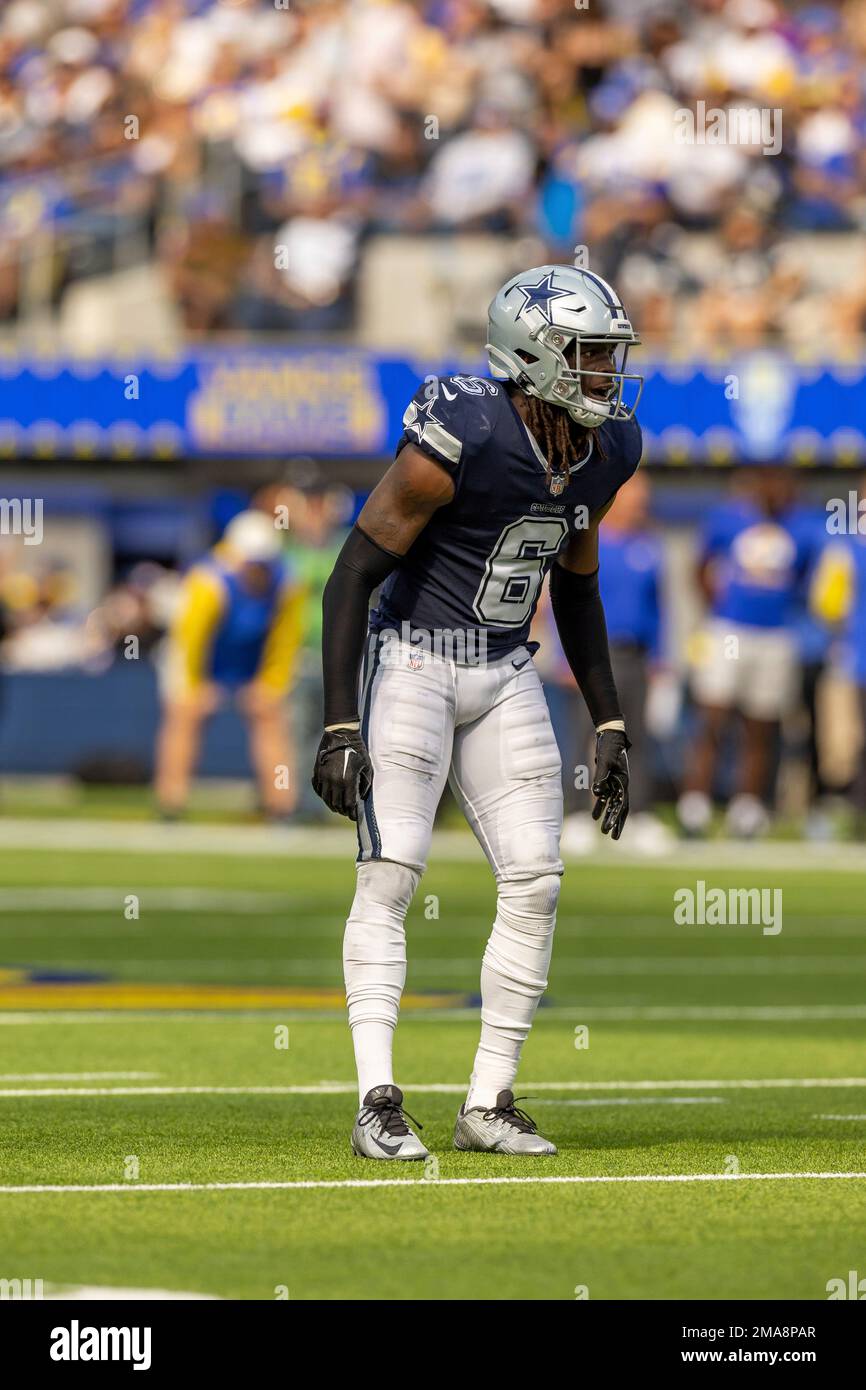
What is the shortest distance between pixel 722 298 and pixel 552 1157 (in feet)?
58.7

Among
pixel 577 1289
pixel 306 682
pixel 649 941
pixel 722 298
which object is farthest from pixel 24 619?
pixel 577 1289

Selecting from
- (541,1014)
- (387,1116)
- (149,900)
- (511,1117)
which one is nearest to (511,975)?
(511,1117)

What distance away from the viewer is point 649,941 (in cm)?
1301

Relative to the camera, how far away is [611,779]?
22.7ft

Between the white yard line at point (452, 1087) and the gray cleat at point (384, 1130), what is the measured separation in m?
1.50

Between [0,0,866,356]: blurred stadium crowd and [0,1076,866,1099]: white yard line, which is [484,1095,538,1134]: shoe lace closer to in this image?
[0,1076,866,1099]: white yard line

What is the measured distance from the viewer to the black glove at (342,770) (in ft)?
20.7

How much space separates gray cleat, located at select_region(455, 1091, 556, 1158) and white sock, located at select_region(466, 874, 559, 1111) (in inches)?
1.2

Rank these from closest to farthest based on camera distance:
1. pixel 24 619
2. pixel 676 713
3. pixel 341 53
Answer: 1. pixel 676 713
2. pixel 24 619
3. pixel 341 53

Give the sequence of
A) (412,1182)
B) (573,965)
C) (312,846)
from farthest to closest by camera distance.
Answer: (312,846), (573,965), (412,1182)

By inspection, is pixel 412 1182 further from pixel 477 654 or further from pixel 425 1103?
pixel 425 1103

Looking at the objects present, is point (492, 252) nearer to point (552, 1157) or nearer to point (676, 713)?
point (676, 713)

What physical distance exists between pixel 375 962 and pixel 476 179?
18699 mm

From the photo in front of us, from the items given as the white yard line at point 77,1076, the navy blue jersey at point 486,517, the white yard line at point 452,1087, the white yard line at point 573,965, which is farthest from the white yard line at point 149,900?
the navy blue jersey at point 486,517
